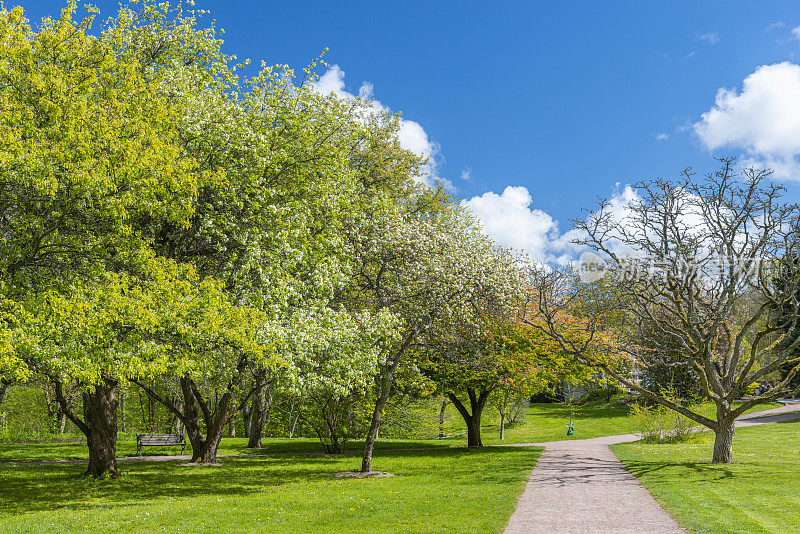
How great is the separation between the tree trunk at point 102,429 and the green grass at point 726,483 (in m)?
15.8

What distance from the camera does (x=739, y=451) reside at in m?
25.9

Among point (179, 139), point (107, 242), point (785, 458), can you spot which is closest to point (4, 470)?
point (107, 242)

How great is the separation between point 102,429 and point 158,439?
34.3 feet

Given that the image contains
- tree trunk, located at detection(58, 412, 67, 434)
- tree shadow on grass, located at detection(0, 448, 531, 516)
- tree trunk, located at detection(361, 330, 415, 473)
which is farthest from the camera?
tree trunk, located at detection(58, 412, 67, 434)

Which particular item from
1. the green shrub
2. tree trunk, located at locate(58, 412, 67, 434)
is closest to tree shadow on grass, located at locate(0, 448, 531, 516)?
the green shrub

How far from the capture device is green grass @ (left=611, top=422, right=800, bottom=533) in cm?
1180

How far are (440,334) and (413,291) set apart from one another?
2.01 meters

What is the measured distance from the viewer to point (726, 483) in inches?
654

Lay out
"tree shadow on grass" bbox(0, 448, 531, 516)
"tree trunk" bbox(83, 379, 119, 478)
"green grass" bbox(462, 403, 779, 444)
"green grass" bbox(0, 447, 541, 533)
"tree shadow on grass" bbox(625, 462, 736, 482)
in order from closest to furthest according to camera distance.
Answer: "green grass" bbox(0, 447, 541, 533) < "tree shadow on grass" bbox(0, 448, 531, 516) < "tree shadow on grass" bbox(625, 462, 736, 482) < "tree trunk" bbox(83, 379, 119, 478) < "green grass" bbox(462, 403, 779, 444)

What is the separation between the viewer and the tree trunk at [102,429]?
Result: 1862 cm

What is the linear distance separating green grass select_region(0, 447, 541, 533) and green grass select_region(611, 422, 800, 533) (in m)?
3.68

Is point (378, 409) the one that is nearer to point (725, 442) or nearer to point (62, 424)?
point (725, 442)

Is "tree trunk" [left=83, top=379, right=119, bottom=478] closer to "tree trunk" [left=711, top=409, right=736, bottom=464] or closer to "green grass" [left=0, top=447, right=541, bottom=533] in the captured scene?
"green grass" [left=0, top=447, right=541, bottom=533]

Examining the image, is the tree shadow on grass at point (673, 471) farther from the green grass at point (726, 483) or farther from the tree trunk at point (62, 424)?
the tree trunk at point (62, 424)
